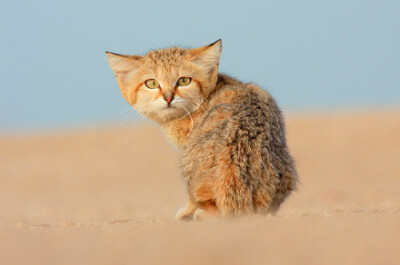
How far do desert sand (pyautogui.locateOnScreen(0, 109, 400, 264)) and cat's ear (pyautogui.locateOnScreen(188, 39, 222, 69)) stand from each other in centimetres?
107

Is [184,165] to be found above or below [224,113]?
below

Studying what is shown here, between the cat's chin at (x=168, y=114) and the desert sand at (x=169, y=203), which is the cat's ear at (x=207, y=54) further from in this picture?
the desert sand at (x=169, y=203)

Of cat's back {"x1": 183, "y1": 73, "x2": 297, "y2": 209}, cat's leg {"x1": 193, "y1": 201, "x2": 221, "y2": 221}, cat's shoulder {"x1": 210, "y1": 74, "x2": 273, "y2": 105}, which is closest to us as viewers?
cat's back {"x1": 183, "y1": 73, "x2": 297, "y2": 209}

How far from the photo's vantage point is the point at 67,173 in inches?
783

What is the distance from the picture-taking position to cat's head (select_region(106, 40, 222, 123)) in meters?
6.46

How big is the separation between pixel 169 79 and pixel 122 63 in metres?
0.71

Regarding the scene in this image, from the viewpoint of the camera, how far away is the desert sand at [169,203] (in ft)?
14.3

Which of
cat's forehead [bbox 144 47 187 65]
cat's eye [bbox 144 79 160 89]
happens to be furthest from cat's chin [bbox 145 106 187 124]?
cat's forehead [bbox 144 47 187 65]

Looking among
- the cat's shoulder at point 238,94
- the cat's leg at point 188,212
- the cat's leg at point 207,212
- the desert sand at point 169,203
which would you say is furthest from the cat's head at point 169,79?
the cat's leg at point 207,212

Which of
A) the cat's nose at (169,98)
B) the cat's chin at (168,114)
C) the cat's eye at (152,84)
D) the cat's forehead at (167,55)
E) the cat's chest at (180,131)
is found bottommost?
the cat's chest at (180,131)

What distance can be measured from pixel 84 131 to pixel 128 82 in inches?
751

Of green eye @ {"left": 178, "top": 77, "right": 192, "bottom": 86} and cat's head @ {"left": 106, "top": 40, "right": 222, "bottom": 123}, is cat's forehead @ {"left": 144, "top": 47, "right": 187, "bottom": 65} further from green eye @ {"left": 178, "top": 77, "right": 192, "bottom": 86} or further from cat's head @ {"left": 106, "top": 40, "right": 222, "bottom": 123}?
green eye @ {"left": 178, "top": 77, "right": 192, "bottom": 86}

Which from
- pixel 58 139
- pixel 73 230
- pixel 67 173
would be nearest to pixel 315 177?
pixel 67 173

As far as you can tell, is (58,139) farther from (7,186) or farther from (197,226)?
(197,226)
